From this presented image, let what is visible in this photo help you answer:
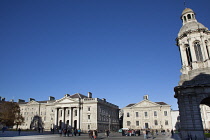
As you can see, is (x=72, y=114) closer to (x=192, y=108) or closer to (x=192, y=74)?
(x=192, y=74)

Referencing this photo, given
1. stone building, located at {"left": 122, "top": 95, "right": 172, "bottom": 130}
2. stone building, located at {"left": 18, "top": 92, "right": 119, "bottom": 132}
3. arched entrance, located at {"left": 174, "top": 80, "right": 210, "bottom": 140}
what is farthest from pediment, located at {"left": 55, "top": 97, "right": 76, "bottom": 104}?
arched entrance, located at {"left": 174, "top": 80, "right": 210, "bottom": 140}

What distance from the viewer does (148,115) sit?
69.3 m

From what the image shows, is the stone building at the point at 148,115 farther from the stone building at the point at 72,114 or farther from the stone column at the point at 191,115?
the stone column at the point at 191,115

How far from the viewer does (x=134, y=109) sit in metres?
71.6

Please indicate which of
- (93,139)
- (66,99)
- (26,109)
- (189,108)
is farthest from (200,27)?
(26,109)

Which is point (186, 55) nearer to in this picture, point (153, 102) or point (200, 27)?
point (200, 27)

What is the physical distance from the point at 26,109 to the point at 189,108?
233ft

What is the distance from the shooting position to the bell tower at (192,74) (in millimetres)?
19266

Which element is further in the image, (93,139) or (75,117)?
(75,117)

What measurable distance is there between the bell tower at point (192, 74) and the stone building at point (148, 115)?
4716 centimetres

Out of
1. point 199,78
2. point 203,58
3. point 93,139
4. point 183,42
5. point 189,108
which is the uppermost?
point 183,42

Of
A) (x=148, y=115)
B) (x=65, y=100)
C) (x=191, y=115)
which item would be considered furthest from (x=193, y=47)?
(x=148, y=115)

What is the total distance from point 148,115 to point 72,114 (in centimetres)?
2833

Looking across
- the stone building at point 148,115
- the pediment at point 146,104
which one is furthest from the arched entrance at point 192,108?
the pediment at point 146,104
